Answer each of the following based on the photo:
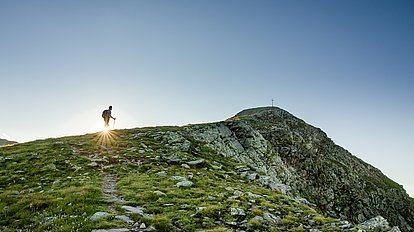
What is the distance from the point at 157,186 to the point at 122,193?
274 centimetres

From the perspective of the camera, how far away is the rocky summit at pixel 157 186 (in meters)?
14.9

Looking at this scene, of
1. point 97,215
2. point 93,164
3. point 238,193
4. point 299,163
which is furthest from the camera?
point 299,163

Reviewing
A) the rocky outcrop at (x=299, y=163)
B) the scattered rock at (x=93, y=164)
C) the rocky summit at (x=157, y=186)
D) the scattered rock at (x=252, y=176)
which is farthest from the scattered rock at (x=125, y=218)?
the scattered rock at (x=252, y=176)

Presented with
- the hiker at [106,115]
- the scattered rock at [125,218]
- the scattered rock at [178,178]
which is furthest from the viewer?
the hiker at [106,115]

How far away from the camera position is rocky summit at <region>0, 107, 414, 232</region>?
1488cm

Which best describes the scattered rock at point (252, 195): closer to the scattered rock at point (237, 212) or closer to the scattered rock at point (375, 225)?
the scattered rock at point (237, 212)

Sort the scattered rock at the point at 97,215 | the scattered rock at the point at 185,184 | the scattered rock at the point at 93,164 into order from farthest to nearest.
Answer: the scattered rock at the point at 93,164 < the scattered rock at the point at 185,184 < the scattered rock at the point at 97,215

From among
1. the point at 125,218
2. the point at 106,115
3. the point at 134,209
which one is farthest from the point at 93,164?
the point at 106,115

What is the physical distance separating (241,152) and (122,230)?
114ft

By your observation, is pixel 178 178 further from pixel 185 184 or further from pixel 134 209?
pixel 134 209

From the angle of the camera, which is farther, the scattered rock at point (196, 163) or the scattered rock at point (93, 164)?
the scattered rock at point (196, 163)

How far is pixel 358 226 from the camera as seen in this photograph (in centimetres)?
1510

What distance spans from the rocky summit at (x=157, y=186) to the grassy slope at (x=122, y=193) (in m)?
0.06

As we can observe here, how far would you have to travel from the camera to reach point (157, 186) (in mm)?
21672
